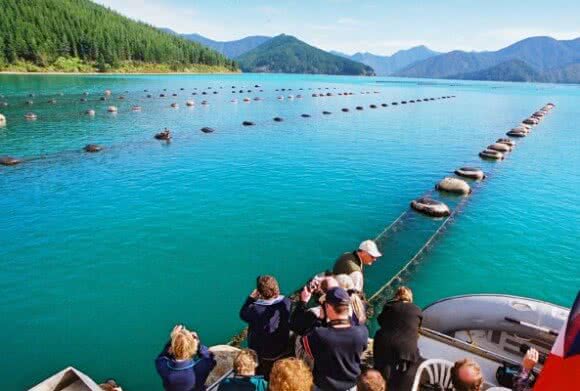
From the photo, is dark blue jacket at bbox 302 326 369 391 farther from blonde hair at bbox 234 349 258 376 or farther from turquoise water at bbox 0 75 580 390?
turquoise water at bbox 0 75 580 390

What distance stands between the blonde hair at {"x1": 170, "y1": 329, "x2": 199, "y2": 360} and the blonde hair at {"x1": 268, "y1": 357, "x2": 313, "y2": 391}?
1.99 metres

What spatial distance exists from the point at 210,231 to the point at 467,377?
1720 centimetres

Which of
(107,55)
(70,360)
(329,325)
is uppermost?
(107,55)

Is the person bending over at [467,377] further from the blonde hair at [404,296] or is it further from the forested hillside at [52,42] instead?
the forested hillside at [52,42]

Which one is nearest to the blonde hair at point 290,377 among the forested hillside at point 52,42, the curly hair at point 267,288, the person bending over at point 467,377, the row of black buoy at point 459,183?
the curly hair at point 267,288

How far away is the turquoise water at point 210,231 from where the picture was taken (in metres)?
13.9

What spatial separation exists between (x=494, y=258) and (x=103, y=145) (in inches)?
1534

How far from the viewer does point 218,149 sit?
139ft

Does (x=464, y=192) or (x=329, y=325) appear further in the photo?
(x=464, y=192)

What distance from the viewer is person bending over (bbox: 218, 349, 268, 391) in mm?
6355

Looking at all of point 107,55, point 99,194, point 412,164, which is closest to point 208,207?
point 99,194

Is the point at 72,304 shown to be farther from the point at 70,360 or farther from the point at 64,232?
the point at 64,232

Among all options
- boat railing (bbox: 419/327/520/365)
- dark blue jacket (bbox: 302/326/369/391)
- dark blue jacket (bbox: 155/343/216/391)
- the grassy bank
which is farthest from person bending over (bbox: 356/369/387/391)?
the grassy bank

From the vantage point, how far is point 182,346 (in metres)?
6.70
